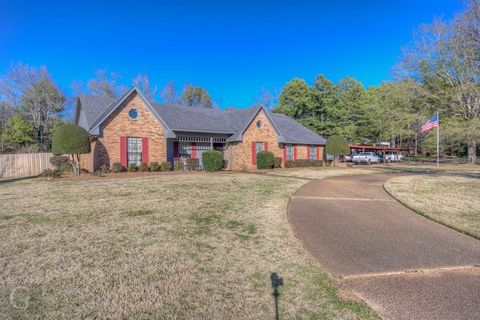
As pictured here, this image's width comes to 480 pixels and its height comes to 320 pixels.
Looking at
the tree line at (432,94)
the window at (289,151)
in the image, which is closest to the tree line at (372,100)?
the tree line at (432,94)

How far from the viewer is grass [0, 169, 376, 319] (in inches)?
112

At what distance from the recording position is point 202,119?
73.7 ft

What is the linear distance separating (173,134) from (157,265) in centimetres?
1559

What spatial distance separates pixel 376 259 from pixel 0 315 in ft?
15.6

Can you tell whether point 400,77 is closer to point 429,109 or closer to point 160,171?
point 429,109

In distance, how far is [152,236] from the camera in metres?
5.07

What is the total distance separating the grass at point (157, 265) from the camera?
2850 millimetres

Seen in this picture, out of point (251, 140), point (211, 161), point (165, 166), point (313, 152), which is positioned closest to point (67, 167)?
point (165, 166)

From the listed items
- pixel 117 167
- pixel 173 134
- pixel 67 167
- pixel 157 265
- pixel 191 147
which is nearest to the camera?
pixel 157 265

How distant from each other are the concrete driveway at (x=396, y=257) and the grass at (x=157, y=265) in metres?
0.37

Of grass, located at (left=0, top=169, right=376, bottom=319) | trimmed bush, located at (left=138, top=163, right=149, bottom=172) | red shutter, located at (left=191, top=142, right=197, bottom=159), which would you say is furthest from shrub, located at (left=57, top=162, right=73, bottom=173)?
grass, located at (left=0, top=169, right=376, bottom=319)

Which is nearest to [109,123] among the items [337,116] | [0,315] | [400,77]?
[0,315]

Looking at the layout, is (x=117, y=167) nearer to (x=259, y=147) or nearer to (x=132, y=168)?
(x=132, y=168)

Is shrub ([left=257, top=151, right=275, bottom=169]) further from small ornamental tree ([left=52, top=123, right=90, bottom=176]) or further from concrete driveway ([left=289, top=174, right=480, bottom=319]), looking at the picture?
concrete driveway ([left=289, top=174, right=480, bottom=319])
